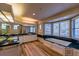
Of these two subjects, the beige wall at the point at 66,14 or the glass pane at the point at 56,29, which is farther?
the glass pane at the point at 56,29

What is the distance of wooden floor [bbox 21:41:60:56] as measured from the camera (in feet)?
6.05

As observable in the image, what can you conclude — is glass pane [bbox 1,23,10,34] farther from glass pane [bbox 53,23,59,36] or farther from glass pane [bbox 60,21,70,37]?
glass pane [bbox 60,21,70,37]

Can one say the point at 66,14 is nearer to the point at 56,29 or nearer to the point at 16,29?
the point at 56,29

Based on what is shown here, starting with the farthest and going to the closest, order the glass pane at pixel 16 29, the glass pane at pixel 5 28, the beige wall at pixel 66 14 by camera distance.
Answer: the glass pane at pixel 16 29, the glass pane at pixel 5 28, the beige wall at pixel 66 14

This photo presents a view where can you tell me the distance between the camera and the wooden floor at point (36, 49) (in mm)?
1843

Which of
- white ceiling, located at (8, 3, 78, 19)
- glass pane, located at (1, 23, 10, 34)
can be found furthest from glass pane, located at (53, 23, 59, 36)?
glass pane, located at (1, 23, 10, 34)

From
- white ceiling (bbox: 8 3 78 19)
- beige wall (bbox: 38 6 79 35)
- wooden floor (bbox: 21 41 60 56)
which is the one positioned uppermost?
white ceiling (bbox: 8 3 78 19)

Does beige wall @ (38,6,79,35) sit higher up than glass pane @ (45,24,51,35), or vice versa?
beige wall @ (38,6,79,35)

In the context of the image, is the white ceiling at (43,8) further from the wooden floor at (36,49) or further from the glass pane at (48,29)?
the wooden floor at (36,49)

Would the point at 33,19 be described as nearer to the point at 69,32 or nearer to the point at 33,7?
the point at 33,7

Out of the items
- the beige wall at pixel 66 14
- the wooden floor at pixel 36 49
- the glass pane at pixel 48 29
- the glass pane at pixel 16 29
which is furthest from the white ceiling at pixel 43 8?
the wooden floor at pixel 36 49

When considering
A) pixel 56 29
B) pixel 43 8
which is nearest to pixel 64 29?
pixel 56 29

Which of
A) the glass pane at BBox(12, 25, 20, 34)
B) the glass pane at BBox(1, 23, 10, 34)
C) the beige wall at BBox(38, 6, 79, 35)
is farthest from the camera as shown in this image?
the glass pane at BBox(12, 25, 20, 34)

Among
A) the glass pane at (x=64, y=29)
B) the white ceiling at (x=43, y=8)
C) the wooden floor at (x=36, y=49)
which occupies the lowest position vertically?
the wooden floor at (x=36, y=49)
